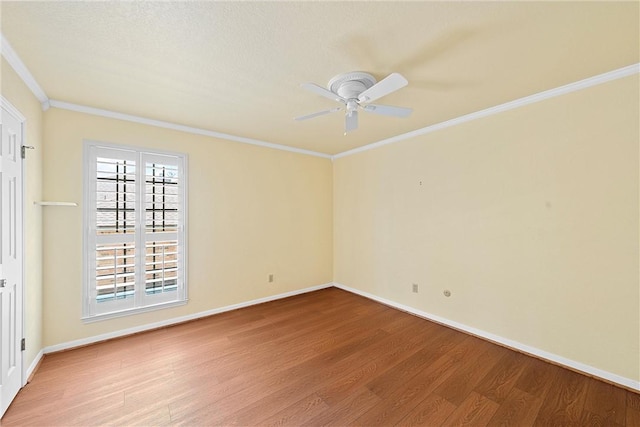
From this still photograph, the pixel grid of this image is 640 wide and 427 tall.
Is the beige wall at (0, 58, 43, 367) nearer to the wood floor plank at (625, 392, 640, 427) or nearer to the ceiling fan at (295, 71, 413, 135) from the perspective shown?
the ceiling fan at (295, 71, 413, 135)

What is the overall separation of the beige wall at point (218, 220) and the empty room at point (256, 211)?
1.0 inches

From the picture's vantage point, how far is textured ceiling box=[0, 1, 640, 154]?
1460mm

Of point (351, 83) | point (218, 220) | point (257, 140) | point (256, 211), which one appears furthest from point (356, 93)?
point (218, 220)

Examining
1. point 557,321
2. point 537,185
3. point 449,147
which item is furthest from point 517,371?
point 449,147

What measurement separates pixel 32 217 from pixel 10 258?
55cm

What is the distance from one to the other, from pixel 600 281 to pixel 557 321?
20.2 inches

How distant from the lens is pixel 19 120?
2008 millimetres

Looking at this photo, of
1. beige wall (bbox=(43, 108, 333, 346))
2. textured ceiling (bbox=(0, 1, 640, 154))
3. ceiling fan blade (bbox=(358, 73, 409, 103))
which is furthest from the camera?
beige wall (bbox=(43, 108, 333, 346))

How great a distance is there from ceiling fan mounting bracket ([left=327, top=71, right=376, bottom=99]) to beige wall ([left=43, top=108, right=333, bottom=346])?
6.87ft

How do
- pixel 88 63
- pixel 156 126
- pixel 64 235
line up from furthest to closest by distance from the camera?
pixel 156 126
pixel 64 235
pixel 88 63

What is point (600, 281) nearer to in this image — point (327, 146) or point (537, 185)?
point (537, 185)

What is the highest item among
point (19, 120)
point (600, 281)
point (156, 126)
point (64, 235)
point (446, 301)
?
point (156, 126)

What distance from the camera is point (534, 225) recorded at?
256cm

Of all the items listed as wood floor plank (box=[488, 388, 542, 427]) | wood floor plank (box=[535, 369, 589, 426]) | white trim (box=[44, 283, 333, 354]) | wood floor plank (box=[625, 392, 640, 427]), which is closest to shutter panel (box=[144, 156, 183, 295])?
white trim (box=[44, 283, 333, 354])
